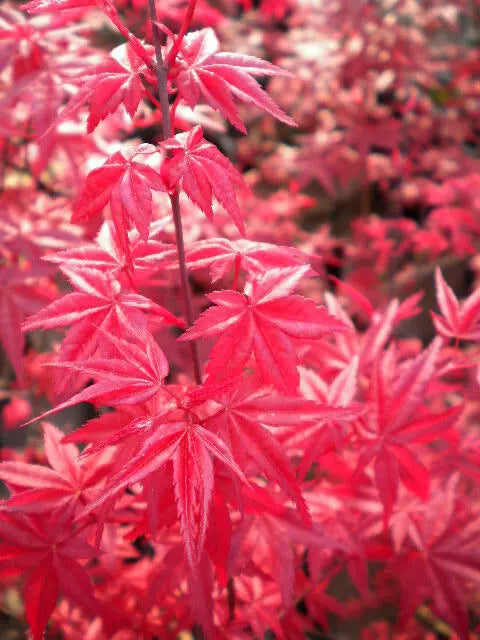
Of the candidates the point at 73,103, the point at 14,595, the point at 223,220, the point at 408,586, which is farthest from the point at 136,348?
the point at 14,595

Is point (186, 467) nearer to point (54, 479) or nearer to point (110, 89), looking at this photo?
point (54, 479)

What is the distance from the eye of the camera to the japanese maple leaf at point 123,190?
712 millimetres

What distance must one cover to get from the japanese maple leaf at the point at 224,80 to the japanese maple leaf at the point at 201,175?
57 mm

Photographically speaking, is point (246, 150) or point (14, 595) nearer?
point (14, 595)

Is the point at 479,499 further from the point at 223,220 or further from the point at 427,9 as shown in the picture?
the point at 427,9

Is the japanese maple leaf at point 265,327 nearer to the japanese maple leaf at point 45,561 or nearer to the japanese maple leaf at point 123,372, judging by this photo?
the japanese maple leaf at point 123,372

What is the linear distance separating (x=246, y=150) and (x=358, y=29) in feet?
3.36

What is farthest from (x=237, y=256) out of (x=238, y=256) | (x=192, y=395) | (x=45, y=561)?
(x=45, y=561)

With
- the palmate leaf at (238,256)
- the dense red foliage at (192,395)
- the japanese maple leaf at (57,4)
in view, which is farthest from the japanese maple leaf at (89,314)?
the japanese maple leaf at (57,4)

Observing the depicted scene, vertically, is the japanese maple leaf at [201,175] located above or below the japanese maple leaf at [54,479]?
above

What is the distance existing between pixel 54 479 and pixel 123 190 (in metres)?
0.47

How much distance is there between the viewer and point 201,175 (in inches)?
27.8

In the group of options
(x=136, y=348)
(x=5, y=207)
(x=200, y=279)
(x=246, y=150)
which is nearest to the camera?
(x=136, y=348)

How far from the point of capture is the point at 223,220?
174 cm
